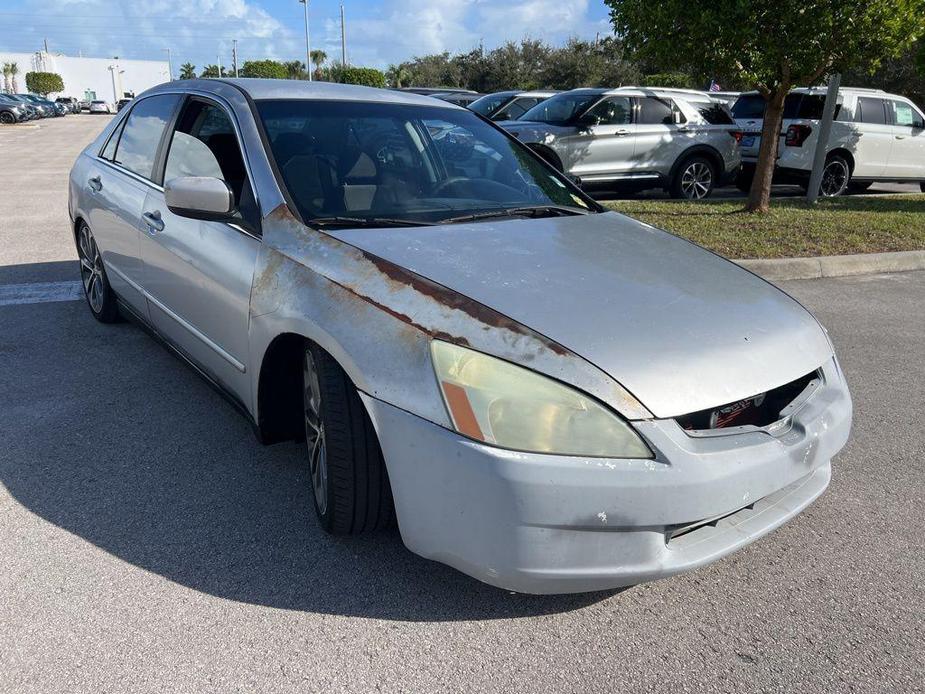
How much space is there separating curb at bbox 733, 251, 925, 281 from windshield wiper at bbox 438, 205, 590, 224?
13.0ft

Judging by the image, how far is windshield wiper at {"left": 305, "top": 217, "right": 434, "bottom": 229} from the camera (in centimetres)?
298

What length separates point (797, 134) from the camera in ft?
39.6

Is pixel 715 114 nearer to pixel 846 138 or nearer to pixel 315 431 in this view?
pixel 846 138

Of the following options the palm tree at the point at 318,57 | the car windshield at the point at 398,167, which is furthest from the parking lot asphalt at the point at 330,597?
the palm tree at the point at 318,57

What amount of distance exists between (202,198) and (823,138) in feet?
33.2

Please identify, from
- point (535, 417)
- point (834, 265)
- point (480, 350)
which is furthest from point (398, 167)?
point (834, 265)

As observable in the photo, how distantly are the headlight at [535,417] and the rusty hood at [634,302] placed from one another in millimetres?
123

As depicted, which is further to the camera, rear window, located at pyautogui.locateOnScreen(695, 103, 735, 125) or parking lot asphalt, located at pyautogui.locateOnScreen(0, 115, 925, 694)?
rear window, located at pyautogui.locateOnScreen(695, 103, 735, 125)

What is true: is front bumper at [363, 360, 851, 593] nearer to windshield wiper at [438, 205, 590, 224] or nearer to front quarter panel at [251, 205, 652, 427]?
front quarter panel at [251, 205, 652, 427]

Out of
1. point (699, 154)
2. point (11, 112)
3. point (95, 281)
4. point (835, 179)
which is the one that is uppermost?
point (699, 154)

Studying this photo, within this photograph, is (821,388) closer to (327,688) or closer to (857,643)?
(857,643)

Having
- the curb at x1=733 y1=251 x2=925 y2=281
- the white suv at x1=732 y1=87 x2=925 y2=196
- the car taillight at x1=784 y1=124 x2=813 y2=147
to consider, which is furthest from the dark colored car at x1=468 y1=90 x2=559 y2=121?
the curb at x1=733 y1=251 x2=925 y2=281

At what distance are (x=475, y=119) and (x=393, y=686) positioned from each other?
298 centimetres

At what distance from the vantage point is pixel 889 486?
335cm
